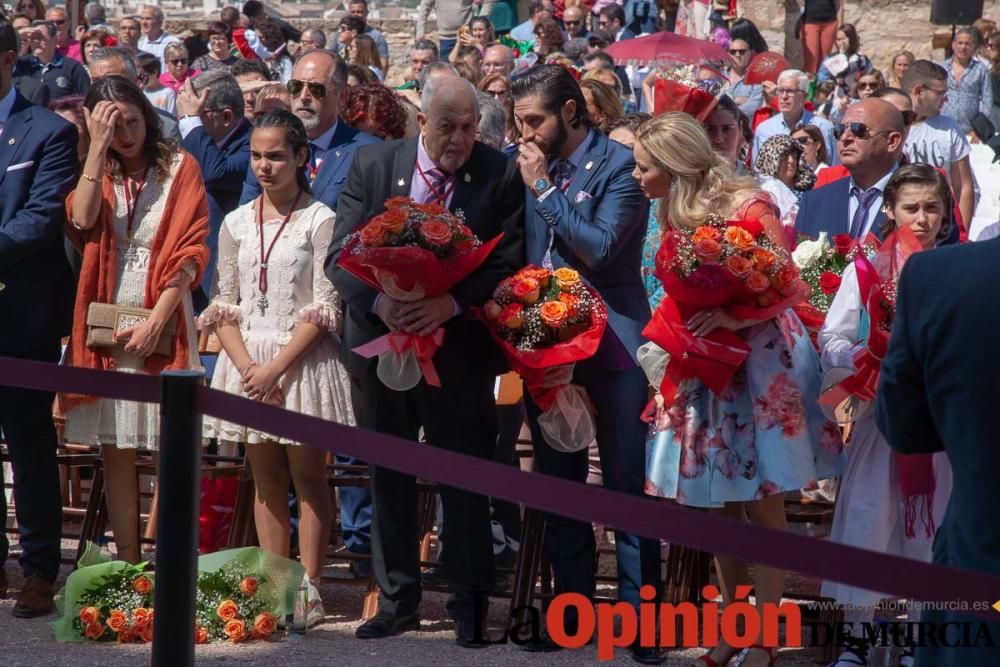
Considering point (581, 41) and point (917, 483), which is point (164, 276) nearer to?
point (917, 483)

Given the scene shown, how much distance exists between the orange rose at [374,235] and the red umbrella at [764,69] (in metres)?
9.17

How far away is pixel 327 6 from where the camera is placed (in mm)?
21062

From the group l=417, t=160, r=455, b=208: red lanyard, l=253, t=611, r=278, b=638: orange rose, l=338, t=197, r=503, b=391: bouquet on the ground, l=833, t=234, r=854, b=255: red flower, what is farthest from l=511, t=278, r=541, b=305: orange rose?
l=253, t=611, r=278, b=638: orange rose

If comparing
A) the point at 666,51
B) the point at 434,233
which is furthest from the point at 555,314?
the point at 666,51

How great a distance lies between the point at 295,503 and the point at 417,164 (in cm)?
215

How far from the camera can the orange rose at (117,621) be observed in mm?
5840

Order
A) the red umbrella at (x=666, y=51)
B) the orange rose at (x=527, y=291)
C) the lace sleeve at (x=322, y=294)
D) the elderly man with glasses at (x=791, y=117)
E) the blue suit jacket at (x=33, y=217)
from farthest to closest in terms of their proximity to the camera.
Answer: the red umbrella at (x=666, y=51), the elderly man with glasses at (x=791, y=117), the blue suit jacket at (x=33, y=217), the lace sleeve at (x=322, y=294), the orange rose at (x=527, y=291)

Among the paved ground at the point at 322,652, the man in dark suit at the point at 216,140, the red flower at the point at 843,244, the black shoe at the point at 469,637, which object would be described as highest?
the man in dark suit at the point at 216,140

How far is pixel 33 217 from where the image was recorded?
6184 millimetres

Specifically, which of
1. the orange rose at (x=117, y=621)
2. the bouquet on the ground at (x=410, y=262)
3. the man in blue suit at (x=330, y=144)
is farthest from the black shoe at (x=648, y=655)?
the orange rose at (x=117, y=621)

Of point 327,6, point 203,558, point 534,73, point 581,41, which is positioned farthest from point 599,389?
point 327,6

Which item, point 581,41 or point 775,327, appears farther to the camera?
point 581,41

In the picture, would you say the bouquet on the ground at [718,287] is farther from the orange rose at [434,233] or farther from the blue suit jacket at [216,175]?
the blue suit jacket at [216,175]

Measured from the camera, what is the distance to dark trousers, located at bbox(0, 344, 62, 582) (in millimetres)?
6320
